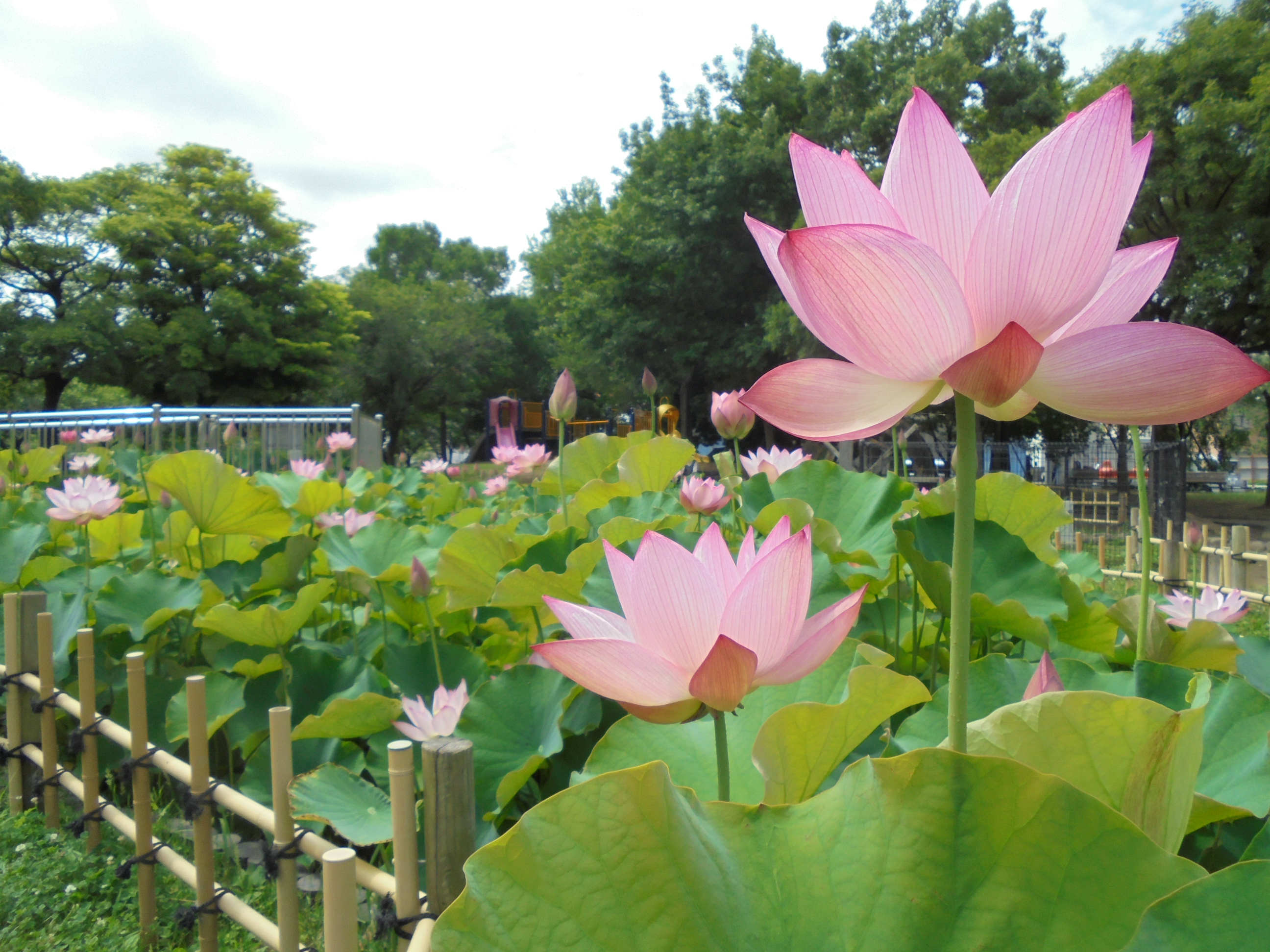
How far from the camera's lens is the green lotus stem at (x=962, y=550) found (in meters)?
0.28

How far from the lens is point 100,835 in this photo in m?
1.60

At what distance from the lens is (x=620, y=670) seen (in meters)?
0.37

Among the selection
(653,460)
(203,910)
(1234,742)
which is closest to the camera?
(1234,742)

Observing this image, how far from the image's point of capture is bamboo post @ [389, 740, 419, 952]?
720 mm

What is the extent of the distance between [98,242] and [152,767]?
18.8 m

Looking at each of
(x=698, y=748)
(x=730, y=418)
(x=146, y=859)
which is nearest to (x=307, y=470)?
(x=146, y=859)

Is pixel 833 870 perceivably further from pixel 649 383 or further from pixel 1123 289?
pixel 649 383

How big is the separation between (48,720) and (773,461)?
1.49 meters

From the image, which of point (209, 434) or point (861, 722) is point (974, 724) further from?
point (209, 434)

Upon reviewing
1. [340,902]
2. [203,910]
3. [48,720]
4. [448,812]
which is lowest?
[203,910]

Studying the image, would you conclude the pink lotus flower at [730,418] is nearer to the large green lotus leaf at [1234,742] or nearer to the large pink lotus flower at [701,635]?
the large green lotus leaf at [1234,742]

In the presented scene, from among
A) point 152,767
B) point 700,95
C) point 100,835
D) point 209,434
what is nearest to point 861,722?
point 152,767

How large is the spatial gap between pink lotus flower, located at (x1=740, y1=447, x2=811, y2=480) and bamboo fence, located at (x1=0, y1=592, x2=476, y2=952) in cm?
69

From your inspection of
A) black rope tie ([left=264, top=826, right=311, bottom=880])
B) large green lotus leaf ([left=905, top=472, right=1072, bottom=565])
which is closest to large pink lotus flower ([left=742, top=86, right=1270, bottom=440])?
large green lotus leaf ([left=905, top=472, right=1072, bottom=565])
